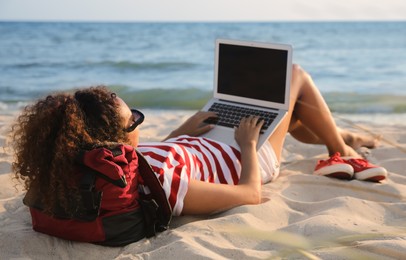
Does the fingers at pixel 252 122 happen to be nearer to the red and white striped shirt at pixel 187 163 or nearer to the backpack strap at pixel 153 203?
the red and white striped shirt at pixel 187 163

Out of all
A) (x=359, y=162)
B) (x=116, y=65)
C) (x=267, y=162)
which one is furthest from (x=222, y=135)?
(x=116, y=65)

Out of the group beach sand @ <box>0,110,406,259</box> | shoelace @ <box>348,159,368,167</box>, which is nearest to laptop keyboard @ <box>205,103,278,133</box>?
beach sand @ <box>0,110,406,259</box>

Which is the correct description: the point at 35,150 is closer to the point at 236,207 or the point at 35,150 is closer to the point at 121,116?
the point at 121,116

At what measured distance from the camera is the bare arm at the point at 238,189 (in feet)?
10.2

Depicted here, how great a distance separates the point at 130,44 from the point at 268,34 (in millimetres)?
6114

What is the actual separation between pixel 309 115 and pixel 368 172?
54cm

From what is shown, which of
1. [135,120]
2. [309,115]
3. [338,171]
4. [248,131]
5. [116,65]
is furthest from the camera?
[116,65]

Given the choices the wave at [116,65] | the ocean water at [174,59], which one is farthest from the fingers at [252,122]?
the wave at [116,65]

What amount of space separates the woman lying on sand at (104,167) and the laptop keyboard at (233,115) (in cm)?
38

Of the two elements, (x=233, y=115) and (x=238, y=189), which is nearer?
(x=238, y=189)

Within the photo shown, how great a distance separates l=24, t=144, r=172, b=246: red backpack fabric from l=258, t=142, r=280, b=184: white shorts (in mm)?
909

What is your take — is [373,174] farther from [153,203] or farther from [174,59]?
[174,59]

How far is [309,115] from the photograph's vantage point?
4.20 meters

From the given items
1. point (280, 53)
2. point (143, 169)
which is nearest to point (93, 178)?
point (143, 169)
